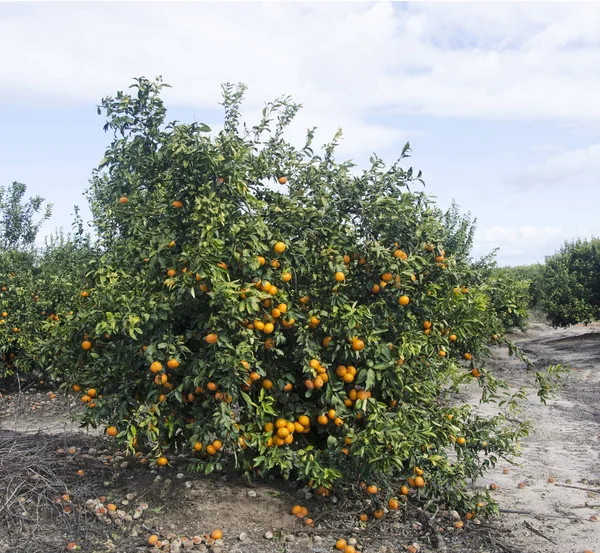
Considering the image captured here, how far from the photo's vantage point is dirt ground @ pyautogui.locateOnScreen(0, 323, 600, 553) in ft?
15.4

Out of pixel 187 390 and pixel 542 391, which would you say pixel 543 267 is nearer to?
pixel 542 391

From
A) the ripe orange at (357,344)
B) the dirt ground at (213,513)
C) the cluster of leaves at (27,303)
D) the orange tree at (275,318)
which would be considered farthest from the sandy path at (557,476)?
the cluster of leaves at (27,303)

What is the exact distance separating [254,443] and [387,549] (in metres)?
1.32

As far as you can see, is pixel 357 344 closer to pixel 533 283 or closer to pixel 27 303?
pixel 27 303

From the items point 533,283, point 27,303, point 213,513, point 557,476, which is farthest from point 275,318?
point 533,283

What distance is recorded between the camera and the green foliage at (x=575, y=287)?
826 inches

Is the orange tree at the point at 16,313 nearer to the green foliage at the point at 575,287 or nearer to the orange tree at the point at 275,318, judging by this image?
the orange tree at the point at 275,318

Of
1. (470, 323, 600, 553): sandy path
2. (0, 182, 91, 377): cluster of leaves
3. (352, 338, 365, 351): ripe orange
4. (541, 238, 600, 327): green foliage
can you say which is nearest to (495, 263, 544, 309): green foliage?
(541, 238, 600, 327): green foliage

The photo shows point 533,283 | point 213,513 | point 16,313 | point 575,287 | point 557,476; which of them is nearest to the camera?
point 213,513

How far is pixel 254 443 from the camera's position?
463 centimetres

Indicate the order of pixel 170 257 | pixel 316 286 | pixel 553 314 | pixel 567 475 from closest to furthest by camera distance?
pixel 170 257 → pixel 316 286 → pixel 567 475 → pixel 553 314

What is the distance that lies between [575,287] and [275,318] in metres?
19.2

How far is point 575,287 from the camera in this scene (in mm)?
21156

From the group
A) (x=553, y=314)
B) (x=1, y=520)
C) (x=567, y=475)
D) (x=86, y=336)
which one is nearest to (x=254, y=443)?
(x=86, y=336)
